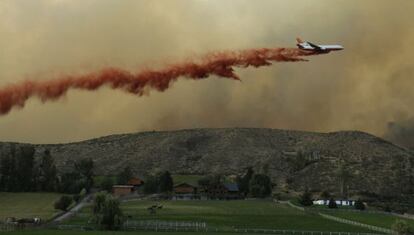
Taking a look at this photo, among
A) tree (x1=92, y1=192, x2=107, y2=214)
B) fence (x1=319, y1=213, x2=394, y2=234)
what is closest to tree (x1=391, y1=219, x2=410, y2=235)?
fence (x1=319, y1=213, x2=394, y2=234)

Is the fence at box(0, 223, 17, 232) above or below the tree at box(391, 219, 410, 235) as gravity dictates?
below

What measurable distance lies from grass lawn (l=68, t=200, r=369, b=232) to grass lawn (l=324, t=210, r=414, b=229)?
297 inches

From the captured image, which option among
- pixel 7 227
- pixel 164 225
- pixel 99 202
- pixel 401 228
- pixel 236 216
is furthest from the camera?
pixel 236 216

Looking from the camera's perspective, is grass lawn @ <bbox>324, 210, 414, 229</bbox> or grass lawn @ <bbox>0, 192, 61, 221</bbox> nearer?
grass lawn @ <bbox>324, 210, 414, 229</bbox>

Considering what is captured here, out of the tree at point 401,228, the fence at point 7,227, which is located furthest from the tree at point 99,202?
the tree at point 401,228

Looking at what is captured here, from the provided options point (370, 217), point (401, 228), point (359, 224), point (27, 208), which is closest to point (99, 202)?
point (27, 208)

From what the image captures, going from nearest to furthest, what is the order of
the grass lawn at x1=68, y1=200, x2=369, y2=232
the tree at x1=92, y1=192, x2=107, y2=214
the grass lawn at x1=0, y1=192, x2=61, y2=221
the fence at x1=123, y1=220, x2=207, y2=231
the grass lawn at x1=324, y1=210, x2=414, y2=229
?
the fence at x1=123, y1=220, x2=207, y2=231 < the tree at x1=92, y1=192, x2=107, y2=214 < the grass lawn at x1=68, y1=200, x2=369, y2=232 < the grass lawn at x1=324, y1=210, x2=414, y2=229 < the grass lawn at x1=0, y1=192, x2=61, y2=221

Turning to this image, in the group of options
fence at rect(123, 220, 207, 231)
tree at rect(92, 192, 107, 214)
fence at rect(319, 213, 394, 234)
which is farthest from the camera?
tree at rect(92, 192, 107, 214)

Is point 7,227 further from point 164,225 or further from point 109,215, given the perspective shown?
point 164,225

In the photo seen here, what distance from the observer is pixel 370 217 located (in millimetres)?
161250

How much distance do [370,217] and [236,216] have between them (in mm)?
33706

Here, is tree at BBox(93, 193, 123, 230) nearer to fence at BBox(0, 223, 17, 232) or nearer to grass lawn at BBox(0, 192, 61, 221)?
fence at BBox(0, 223, 17, 232)

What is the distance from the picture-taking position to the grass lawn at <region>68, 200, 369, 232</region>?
136m

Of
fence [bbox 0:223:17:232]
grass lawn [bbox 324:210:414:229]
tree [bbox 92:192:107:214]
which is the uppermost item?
tree [bbox 92:192:107:214]
